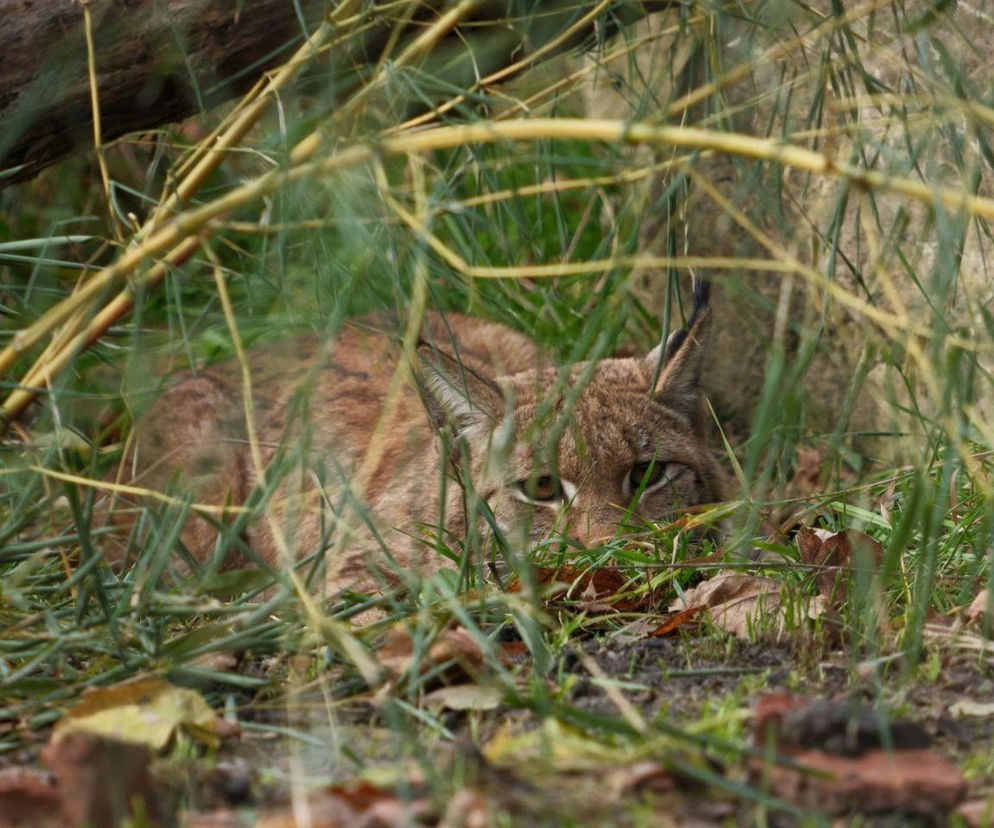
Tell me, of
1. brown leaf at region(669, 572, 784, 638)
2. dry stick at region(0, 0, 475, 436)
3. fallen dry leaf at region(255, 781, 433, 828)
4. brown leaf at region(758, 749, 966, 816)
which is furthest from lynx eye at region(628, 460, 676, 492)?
fallen dry leaf at region(255, 781, 433, 828)

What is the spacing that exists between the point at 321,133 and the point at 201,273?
3.63 meters

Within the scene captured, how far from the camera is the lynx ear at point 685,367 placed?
438cm

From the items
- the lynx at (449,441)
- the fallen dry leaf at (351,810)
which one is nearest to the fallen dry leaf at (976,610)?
the lynx at (449,441)

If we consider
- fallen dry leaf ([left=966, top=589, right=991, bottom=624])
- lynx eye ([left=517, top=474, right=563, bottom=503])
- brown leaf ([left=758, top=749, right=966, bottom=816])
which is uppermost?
brown leaf ([left=758, top=749, right=966, bottom=816])

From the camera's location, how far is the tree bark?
397 centimetres

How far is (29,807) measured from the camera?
2.00 metres

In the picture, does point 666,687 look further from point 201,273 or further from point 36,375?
point 201,273

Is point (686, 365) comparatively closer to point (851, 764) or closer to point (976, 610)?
point (976, 610)


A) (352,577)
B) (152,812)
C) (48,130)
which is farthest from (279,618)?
(48,130)

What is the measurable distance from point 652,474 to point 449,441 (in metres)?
1.00

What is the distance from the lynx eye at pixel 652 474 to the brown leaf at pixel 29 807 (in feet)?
9.26

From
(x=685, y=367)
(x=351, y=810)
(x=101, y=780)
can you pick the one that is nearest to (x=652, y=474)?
(x=685, y=367)

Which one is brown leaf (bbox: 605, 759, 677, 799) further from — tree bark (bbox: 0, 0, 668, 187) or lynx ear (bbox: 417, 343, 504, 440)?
tree bark (bbox: 0, 0, 668, 187)

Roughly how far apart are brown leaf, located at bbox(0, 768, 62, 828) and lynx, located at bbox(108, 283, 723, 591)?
70.2 inches
